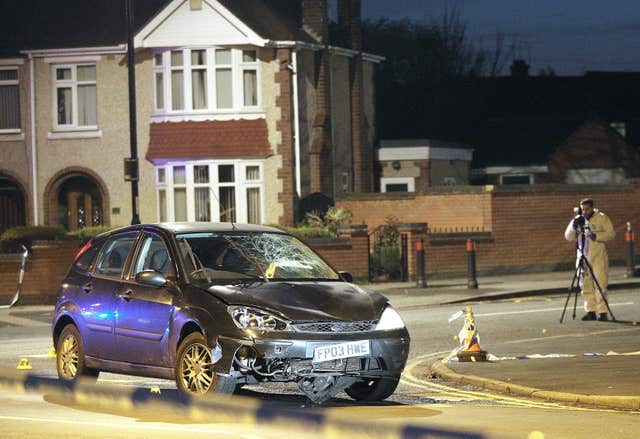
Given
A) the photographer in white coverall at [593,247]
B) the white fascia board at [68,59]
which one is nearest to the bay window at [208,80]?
the white fascia board at [68,59]

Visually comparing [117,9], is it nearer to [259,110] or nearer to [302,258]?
A: [259,110]

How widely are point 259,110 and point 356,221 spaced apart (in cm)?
429

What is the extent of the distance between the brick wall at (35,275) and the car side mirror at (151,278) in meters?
16.8

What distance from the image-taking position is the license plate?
11.7 meters

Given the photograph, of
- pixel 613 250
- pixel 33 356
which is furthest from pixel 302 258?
pixel 613 250

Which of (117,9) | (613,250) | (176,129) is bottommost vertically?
(613,250)

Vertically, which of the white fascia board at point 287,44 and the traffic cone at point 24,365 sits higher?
the white fascia board at point 287,44

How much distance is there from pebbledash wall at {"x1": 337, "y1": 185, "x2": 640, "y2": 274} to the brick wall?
9.31 meters

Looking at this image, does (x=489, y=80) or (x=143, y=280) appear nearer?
(x=143, y=280)

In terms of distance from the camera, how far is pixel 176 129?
40812mm

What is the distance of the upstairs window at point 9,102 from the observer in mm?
42281

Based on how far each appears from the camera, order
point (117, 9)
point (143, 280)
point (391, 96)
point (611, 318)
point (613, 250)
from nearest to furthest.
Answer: point (143, 280) < point (611, 318) < point (613, 250) < point (117, 9) < point (391, 96)

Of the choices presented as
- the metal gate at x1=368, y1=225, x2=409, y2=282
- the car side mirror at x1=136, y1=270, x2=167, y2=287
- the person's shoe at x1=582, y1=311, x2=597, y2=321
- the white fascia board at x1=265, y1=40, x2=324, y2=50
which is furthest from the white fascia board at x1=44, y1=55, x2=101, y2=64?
the car side mirror at x1=136, y1=270, x2=167, y2=287

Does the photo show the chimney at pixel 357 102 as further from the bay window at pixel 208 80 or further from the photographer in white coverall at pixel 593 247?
the photographer in white coverall at pixel 593 247
